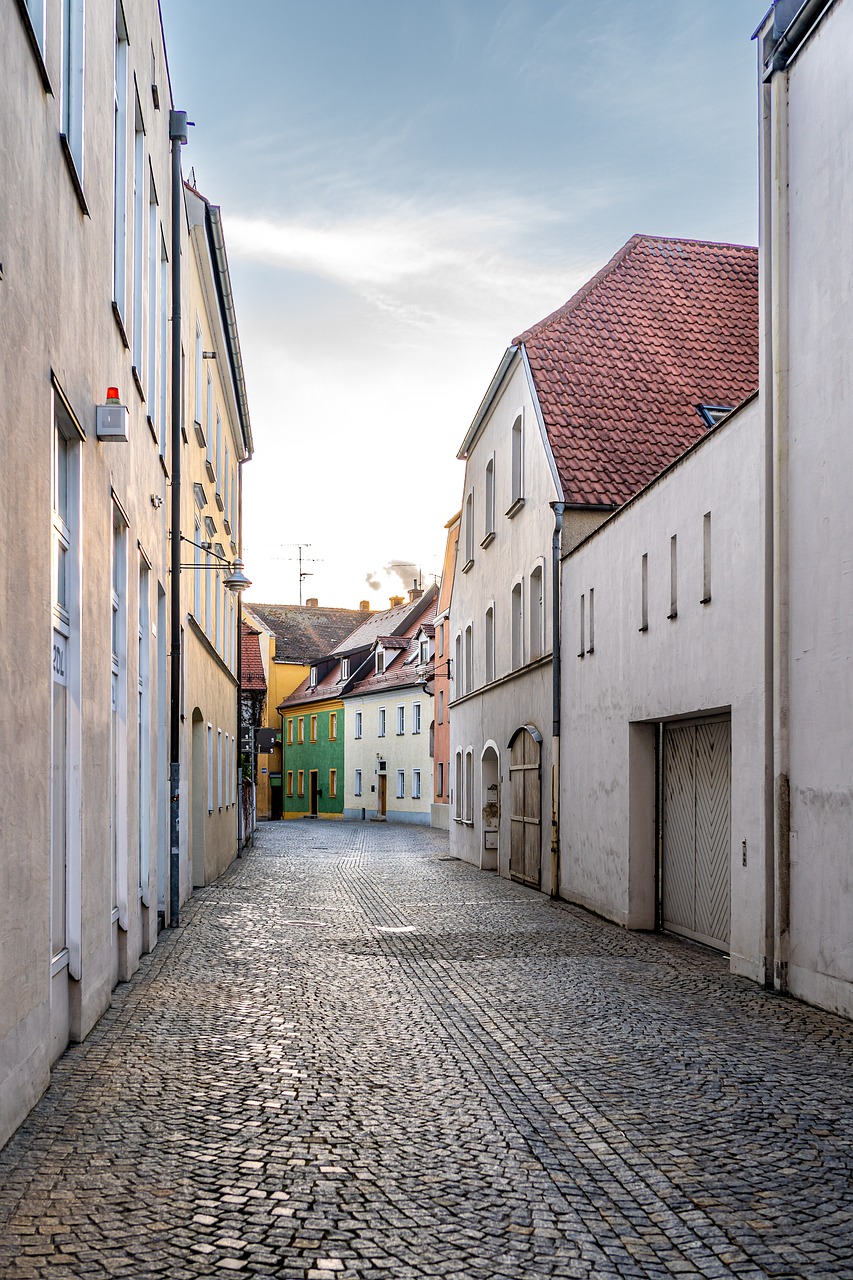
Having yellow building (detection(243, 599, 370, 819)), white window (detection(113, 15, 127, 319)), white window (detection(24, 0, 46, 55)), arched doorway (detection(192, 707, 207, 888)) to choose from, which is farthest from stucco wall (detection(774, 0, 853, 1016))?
yellow building (detection(243, 599, 370, 819))

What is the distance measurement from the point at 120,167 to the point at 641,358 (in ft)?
40.8

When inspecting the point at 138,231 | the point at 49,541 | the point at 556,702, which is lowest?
the point at 556,702

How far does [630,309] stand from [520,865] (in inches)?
368

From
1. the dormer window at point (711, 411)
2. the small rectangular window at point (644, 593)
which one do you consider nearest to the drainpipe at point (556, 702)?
the dormer window at point (711, 411)

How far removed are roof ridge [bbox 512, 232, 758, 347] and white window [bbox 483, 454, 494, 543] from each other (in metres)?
3.93

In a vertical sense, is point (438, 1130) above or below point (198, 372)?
below

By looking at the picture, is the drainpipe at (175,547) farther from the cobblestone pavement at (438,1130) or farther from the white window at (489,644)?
the white window at (489,644)

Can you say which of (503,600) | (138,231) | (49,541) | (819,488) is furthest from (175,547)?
(503,600)

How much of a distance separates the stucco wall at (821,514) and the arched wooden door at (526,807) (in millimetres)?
10258

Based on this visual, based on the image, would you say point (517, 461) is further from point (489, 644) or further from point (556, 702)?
point (556, 702)

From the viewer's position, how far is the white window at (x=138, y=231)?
1168 centimetres

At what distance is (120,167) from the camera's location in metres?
10.7

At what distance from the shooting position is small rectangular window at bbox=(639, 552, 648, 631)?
48.0 feet

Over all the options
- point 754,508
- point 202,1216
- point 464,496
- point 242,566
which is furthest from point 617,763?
point 464,496
